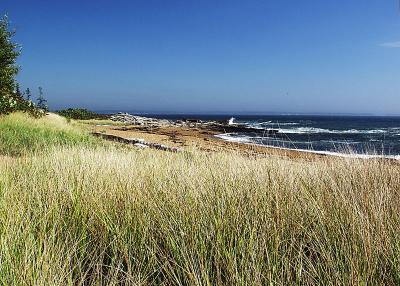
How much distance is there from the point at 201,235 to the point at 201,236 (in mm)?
65

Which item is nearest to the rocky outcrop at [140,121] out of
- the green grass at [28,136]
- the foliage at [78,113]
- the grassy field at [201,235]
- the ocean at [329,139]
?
the foliage at [78,113]

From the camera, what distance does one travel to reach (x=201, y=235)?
3.05 metres

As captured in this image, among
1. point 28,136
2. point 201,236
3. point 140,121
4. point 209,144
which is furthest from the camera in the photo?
point 140,121

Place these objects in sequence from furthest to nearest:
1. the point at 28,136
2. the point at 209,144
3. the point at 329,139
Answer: the point at 329,139
the point at 209,144
the point at 28,136

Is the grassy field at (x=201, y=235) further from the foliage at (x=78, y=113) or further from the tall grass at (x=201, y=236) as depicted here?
the foliage at (x=78, y=113)

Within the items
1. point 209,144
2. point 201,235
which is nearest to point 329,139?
point 209,144

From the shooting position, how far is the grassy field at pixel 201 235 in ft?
7.86

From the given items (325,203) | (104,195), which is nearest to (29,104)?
(104,195)

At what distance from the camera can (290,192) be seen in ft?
12.5

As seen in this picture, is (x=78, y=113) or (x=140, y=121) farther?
(x=140, y=121)

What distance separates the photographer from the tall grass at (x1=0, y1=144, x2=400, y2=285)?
2393mm

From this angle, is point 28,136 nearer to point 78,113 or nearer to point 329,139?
point 329,139

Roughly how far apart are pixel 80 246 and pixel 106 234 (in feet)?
0.70

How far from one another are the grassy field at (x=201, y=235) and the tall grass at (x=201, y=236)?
0.01 metres
